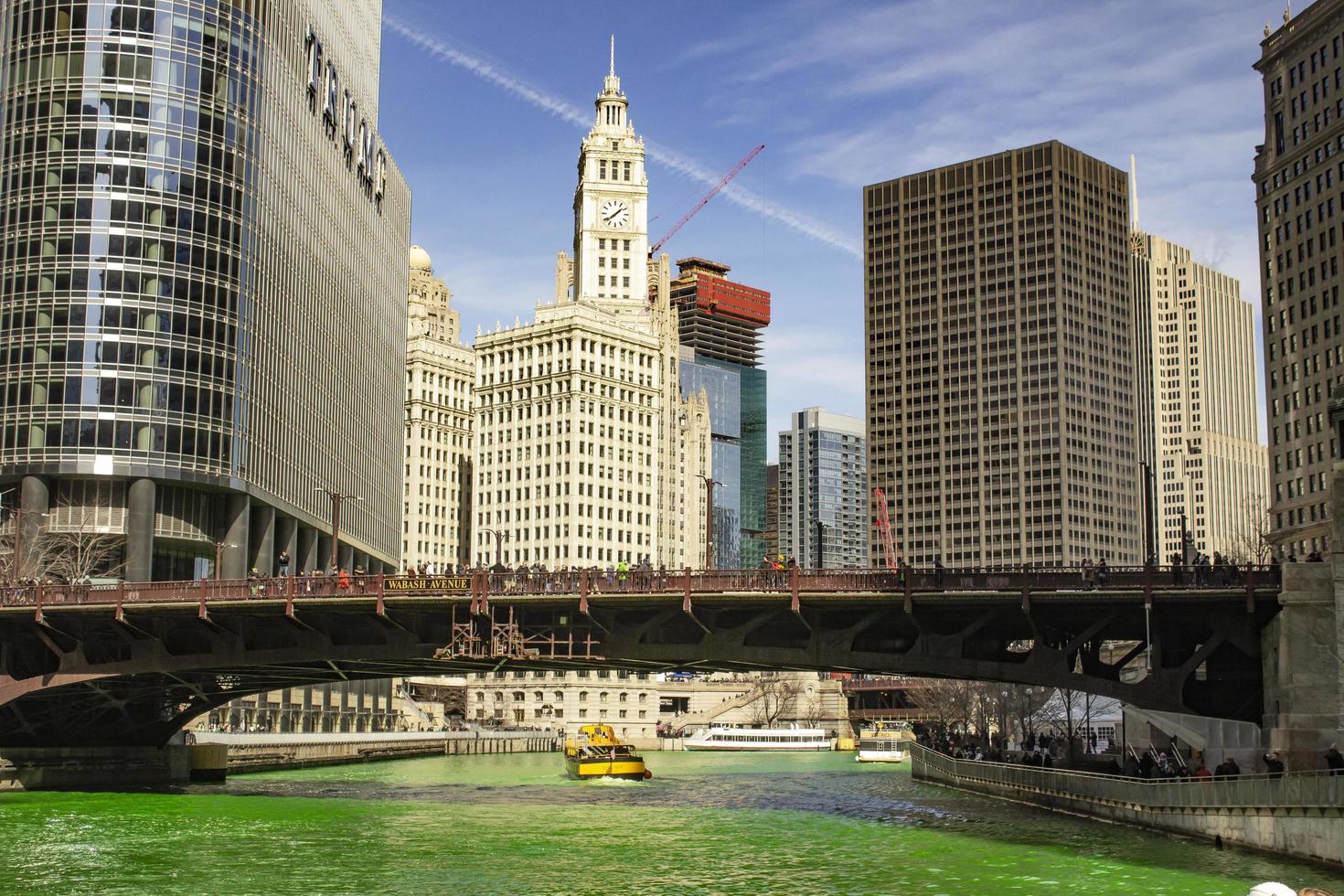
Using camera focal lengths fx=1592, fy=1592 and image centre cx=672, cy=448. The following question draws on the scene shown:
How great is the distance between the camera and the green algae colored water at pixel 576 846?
173 ft

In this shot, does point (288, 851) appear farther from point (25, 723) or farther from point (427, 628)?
point (25, 723)

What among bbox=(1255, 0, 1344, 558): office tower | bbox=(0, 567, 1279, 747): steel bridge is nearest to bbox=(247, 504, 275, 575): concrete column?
bbox=(0, 567, 1279, 747): steel bridge

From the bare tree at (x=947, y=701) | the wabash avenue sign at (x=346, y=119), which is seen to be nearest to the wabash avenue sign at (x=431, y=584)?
the wabash avenue sign at (x=346, y=119)

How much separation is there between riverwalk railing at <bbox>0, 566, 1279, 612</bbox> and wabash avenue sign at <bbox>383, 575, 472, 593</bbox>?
0.14 ft

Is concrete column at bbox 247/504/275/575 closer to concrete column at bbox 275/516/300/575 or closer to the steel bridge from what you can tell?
concrete column at bbox 275/516/300/575

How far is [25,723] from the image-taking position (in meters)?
88.2

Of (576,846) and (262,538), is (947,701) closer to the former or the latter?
(262,538)

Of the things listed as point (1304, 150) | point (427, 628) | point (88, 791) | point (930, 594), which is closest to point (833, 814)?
point (930, 594)

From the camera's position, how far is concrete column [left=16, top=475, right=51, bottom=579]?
104 meters

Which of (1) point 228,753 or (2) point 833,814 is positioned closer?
(2) point 833,814

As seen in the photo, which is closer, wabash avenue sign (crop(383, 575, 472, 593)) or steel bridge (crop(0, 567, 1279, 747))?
steel bridge (crop(0, 567, 1279, 747))

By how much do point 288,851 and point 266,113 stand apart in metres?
79.3

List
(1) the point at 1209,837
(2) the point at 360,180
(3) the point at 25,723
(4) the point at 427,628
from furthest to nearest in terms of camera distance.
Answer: (2) the point at 360,180, (3) the point at 25,723, (4) the point at 427,628, (1) the point at 1209,837

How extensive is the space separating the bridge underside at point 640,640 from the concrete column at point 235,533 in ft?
92.9
